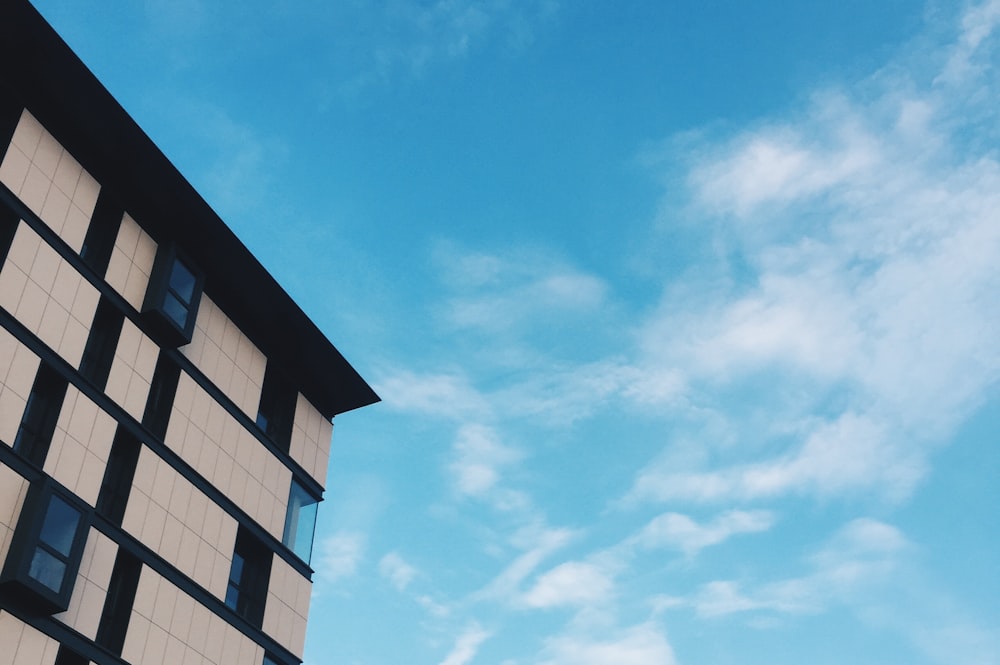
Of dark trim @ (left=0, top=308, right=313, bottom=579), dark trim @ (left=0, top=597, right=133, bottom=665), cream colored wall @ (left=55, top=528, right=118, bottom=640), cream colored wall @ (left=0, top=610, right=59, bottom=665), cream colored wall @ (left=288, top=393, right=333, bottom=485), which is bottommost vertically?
cream colored wall @ (left=0, top=610, right=59, bottom=665)

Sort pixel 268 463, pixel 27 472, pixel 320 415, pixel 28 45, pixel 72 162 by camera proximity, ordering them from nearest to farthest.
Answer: pixel 27 472 < pixel 28 45 < pixel 72 162 < pixel 268 463 < pixel 320 415

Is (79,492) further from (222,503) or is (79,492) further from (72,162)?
(72,162)

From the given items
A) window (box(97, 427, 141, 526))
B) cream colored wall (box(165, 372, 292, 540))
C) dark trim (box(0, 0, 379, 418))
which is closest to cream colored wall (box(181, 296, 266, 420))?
dark trim (box(0, 0, 379, 418))

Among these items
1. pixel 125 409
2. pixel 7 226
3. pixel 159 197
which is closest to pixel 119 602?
pixel 125 409

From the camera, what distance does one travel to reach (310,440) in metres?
41.1

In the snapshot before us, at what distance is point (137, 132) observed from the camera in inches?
1259

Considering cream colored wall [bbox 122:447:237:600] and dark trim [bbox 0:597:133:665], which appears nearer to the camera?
dark trim [bbox 0:597:133:665]

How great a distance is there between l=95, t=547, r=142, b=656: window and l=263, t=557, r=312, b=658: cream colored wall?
6.30 m

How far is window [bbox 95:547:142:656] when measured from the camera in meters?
28.2

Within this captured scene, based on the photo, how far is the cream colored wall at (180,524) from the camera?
30.2 m

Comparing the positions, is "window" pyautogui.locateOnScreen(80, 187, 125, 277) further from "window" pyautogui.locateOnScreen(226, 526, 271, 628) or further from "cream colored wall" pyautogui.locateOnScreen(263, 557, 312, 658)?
"cream colored wall" pyautogui.locateOnScreen(263, 557, 312, 658)

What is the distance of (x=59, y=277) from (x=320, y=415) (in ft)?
49.9

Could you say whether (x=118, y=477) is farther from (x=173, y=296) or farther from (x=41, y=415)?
(x=173, y=296)

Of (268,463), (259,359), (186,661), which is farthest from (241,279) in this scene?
(186,661)
